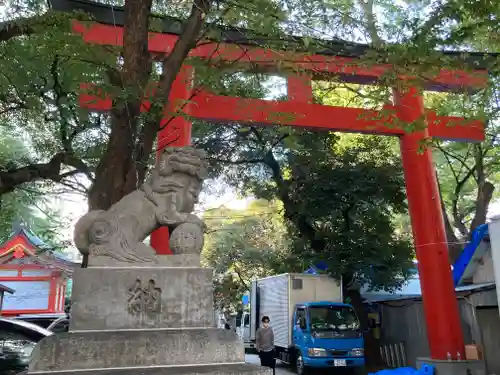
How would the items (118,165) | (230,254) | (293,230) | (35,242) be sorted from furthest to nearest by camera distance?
(230,254)
(35,242)
(293,230)
(118,165)

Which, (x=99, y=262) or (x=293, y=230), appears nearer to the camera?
(x=99, y=262)

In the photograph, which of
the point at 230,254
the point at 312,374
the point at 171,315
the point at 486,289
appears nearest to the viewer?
the point at 171,315

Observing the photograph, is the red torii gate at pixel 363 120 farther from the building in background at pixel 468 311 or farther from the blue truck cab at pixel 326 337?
the blue truck cab at pixel 326 337

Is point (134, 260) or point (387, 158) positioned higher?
point (387, 158)

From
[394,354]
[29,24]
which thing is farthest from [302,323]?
[29,24]

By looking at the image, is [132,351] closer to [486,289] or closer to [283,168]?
[486,289]

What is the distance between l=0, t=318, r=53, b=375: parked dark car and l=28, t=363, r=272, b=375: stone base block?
0.96 meters

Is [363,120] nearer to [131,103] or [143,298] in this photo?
[131,103]

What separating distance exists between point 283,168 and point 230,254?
9.22m

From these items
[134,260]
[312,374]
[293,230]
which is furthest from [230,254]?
[134,260]

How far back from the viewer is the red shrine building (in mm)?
19219

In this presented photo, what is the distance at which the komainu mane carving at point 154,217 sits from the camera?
4098mm

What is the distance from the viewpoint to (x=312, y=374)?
488 inches

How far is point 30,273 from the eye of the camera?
19.6m
